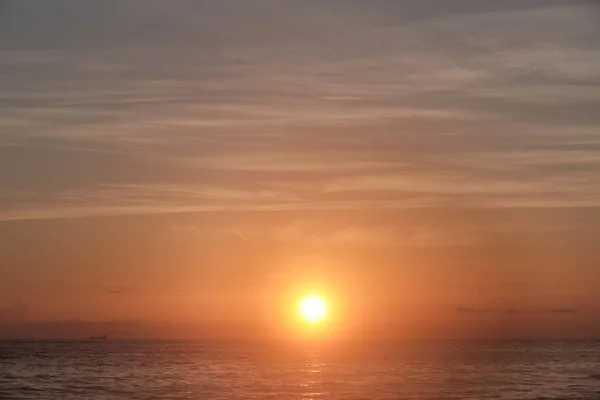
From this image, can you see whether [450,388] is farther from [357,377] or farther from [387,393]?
[357,377]

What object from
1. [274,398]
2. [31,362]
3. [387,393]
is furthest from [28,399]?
[31,362]

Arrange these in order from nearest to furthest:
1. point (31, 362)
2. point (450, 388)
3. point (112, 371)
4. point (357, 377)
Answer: point (450, 388)
point (357, 377)
point (112, 371)
point (31, 362)

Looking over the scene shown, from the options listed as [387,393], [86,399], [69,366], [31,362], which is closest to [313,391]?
[387,393]

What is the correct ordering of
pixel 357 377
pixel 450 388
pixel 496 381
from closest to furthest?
1. pixel 450 388
2. pixel 496 381
3. pixel 357 377

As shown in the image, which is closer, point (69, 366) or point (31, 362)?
point (69, 366)

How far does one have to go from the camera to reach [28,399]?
220 feet

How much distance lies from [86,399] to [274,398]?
13.6 m

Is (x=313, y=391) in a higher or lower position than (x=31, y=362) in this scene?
lower

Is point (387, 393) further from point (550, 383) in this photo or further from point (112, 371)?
point (112, 371)

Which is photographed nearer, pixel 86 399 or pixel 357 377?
pixel 86 399

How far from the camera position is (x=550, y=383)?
265ft

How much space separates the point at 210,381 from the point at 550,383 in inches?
1197

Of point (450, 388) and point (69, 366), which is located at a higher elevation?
point (69, 366)

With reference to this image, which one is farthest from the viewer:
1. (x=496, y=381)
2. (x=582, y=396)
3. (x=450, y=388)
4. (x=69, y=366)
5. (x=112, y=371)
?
(x=69, y=366)
